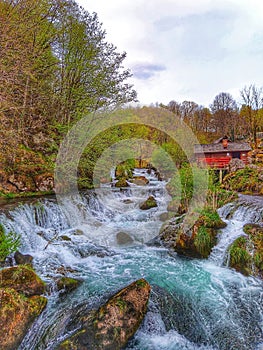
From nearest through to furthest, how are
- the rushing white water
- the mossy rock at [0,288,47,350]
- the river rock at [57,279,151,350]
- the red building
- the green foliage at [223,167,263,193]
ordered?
1. the river rock at [57,279,151,350]
2. the mossy rock at [0,288,47,350]
3. the rushing white water
4. the green foliage at [223,167,263,193]
5. the red building

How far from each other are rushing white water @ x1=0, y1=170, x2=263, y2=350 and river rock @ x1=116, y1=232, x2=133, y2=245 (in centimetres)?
6

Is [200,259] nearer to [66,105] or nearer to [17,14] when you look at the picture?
[17,14]

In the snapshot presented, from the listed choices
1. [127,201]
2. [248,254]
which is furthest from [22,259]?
[127,201]

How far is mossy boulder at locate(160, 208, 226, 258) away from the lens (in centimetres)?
652

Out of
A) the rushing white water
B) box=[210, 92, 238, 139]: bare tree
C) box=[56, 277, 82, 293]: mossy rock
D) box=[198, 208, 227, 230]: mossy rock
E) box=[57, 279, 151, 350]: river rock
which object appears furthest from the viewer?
box=[210, 92, 238, 139]: bare tree

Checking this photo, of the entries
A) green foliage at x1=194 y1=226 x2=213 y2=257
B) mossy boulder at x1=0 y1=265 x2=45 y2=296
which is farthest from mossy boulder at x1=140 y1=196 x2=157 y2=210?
mossy boulder at x1=0 y1=265 x2=45 y2=296

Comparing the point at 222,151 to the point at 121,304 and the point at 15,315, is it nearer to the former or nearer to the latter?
the point at 121,304

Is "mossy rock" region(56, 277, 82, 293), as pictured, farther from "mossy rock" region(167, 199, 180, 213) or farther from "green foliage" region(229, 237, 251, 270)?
"mossy rock" region(167, 199, 180, 213)

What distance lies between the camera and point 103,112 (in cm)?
1252

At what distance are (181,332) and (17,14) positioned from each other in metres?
8.10

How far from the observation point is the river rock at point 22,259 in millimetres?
5458

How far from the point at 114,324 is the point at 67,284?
173 cm

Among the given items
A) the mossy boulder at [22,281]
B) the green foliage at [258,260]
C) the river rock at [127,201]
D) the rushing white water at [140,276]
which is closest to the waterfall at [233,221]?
the rushing white water at [140,276]

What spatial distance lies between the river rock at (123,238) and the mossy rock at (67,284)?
278 centimetres
